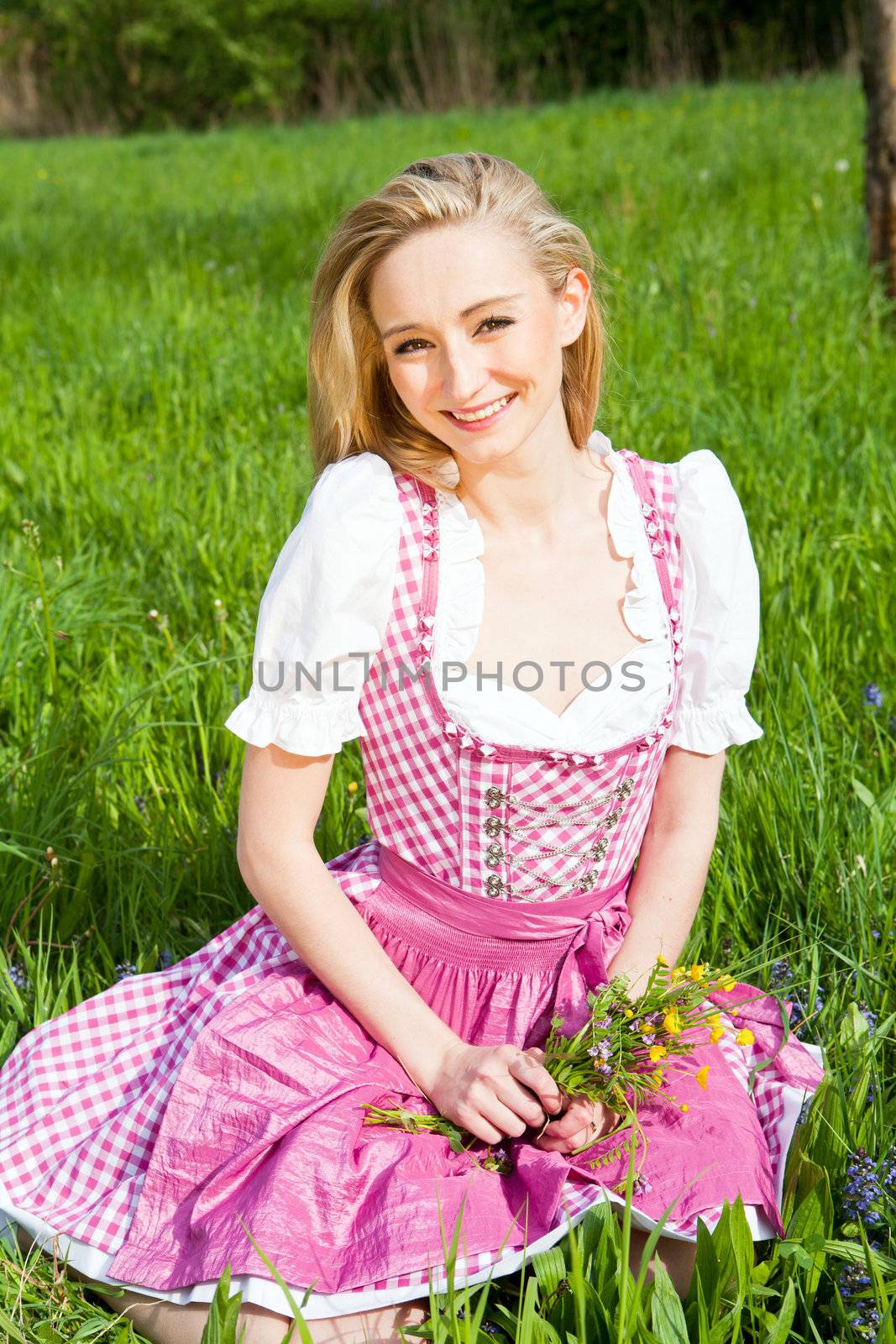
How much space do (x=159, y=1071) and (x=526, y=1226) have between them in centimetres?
53

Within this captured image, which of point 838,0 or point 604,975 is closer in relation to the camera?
point 604,975

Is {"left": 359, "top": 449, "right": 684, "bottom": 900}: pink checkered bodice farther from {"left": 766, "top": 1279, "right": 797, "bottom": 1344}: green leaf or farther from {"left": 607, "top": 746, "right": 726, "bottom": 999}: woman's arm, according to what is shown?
{"left": 766, "top": 1279, "right": 797, "bottom": 1344}: green leaf

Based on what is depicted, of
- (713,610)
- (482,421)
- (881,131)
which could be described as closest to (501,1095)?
(713,610)

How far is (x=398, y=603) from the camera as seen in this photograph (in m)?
1.50

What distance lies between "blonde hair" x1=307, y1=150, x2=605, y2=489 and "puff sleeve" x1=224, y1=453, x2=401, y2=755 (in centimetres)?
12

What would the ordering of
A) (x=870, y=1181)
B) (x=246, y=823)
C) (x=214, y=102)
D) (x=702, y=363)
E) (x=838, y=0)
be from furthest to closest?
(x=214, y=102) → (x=838, y=0) → (x=702, y=363) → (x=246, y=823) → (x=870, y=1181)

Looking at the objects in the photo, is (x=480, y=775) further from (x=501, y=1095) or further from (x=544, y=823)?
(x=501, y=1095)

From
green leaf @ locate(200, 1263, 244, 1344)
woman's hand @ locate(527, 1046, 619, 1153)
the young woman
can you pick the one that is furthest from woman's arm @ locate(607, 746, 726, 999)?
green leaf @ locate(200, 1263, 244, 1344)

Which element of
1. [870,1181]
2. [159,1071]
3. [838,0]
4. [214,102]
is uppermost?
[214,102]

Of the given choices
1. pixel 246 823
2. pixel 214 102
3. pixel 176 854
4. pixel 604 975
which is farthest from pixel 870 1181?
pixel 214 102

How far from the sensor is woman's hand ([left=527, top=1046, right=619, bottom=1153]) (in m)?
1.39

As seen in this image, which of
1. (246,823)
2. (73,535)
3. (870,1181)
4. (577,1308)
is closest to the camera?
(577,1308)

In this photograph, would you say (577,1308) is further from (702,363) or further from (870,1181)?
(702,363)

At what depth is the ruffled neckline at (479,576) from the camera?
1511mm
